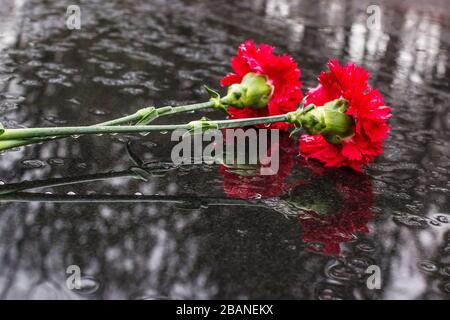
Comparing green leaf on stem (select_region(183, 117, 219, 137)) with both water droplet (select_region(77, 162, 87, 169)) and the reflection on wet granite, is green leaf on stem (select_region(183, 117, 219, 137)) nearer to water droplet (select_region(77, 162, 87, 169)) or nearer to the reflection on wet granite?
the reflection on wet granite

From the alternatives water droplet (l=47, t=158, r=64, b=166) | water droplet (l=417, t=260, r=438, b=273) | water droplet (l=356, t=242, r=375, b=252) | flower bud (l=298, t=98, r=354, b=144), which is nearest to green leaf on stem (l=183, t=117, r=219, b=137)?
flower bud (l=298, t=98, r=354, b=144)

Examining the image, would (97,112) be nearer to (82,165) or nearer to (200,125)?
(82,165)

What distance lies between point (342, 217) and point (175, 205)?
1.15 ft

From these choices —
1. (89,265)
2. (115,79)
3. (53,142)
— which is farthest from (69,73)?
(89,265)

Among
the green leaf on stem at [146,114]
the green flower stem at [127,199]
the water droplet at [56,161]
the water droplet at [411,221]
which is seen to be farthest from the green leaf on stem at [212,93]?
the water droplet at [411,221]

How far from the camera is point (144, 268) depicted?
101cm

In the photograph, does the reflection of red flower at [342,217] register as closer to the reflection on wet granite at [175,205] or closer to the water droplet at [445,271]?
the reflection on wet granite at [175,205]

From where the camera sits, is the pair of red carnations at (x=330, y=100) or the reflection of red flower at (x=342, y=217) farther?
the pair of red carnations at (x=330, y=100)

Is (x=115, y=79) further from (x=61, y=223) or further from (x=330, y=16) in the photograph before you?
(x=330, y=16)

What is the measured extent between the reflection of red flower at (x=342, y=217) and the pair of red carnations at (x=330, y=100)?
4cm

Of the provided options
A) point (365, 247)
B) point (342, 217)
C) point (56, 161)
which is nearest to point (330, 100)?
point (342, 217)

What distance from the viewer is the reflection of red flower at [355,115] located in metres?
1.34

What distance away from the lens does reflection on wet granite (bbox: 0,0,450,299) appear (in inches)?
39.2

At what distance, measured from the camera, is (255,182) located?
1364mm
